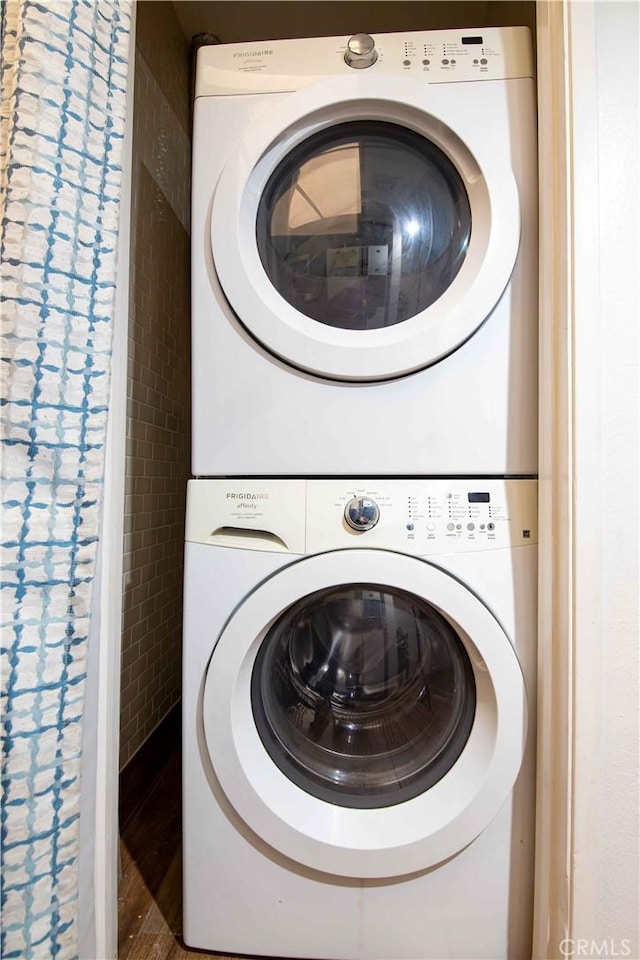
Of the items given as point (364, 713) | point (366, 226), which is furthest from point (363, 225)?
point (364, 713)

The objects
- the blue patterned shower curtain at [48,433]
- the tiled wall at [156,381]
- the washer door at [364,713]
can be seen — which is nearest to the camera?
the blue patterned shower curtain at [48,433]

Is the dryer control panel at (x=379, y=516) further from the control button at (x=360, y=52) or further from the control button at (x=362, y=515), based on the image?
the control button at (x=360, y=52)

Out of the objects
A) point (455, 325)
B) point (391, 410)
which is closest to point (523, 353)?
point (455, 325)

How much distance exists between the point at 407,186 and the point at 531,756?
961 mm

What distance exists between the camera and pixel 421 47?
797 millimetres

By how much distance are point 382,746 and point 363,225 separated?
35.5 inches

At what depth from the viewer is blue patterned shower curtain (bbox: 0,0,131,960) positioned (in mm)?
594

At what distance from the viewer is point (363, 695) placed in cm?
82

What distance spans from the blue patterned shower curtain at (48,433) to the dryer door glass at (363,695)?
31 cm

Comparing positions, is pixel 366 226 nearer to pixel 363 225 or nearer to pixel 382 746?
pixel 363 225

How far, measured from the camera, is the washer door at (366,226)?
29.9 inches

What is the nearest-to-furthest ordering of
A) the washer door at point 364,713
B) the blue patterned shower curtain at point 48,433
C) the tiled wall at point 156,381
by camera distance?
1. the blue patterned shower curtain at point 48,433
2. the washer door at point 364,713
3. the tiled wall at point 156,381

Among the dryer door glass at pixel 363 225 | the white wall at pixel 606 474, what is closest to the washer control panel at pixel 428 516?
the white wall at pixel 606 474

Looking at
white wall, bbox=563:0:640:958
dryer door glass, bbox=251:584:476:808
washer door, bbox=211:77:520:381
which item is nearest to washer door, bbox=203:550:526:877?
dryer door glass, bbox=251:584:476:808
